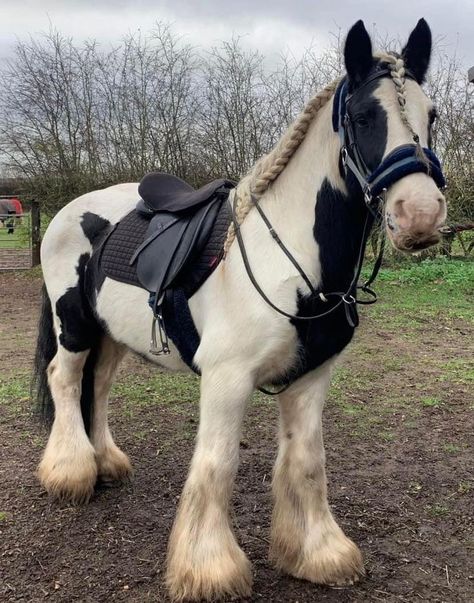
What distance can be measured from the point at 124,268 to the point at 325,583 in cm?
172

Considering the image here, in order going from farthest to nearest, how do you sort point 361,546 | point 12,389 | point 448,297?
point 448,297
point 12,389
point 361,546

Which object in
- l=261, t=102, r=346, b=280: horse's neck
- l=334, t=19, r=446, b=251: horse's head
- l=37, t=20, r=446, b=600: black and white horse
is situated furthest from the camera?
l=261, t=102, r=346, b=280: horse's neck

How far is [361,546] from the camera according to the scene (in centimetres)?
280

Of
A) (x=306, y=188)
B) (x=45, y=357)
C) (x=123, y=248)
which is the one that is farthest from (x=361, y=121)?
(x=45, y=357)

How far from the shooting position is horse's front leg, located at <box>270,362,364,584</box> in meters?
2.52

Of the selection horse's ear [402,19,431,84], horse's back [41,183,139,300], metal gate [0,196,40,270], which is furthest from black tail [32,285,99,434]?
metal gate [0,196,40,270]

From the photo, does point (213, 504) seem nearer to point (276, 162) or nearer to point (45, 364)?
point (276, 162)

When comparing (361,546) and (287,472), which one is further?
(361,546)

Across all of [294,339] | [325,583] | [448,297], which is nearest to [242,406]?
[294,339]

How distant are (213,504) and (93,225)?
1.72 meters

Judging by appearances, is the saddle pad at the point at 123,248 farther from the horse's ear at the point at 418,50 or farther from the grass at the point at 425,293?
the grass at the point at 425,293

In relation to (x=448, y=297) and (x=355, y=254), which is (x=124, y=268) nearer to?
(x=355, y=254)

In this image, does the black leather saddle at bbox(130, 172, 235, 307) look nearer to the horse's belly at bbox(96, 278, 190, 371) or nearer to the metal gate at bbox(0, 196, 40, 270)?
the horse's belly at bbox(96, 278, 190, 371)

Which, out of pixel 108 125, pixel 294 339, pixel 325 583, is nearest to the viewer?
pixel 294 339
